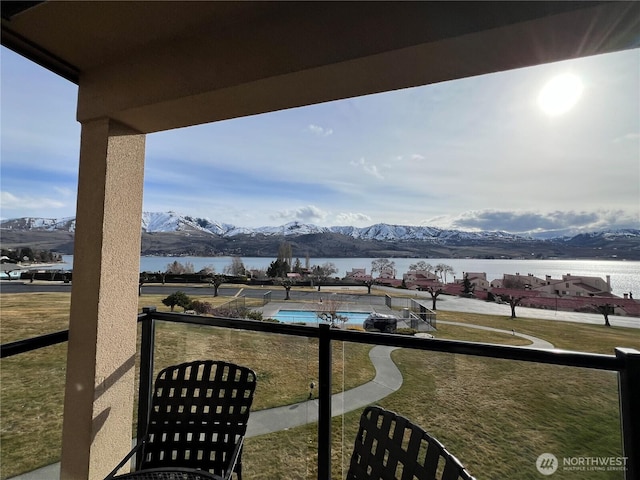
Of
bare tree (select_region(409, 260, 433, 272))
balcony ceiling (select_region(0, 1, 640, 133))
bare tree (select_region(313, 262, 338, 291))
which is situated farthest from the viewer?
bare tree (select_region(313, 262, 338, 291))

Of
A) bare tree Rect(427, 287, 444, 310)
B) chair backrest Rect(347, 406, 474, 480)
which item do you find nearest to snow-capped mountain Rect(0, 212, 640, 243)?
bare tree Rect(427, 287, 444, 310)

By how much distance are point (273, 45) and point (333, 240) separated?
755cm

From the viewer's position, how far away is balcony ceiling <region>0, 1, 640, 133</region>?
127 cm

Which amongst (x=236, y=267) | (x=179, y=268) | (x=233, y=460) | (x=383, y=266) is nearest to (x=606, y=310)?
(x=383, y=266)

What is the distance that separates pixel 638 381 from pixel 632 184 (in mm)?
4963

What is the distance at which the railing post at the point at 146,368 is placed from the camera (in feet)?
7.79

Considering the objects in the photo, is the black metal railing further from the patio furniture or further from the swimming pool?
the swimming pool

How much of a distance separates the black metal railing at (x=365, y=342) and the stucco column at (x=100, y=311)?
231mm

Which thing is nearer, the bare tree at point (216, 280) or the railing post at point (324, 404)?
the railing post at point (324, 404)

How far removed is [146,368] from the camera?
2457mm

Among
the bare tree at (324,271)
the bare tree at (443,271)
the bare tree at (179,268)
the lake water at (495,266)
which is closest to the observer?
the lake water at (495,266)

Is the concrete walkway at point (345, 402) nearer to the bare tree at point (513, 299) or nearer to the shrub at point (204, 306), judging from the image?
the shrub at point (204, 306)

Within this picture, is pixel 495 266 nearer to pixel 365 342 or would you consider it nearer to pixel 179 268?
pixel 365 342

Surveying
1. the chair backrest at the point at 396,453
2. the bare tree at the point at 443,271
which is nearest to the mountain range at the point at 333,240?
the bare tree at the point at 443,271
